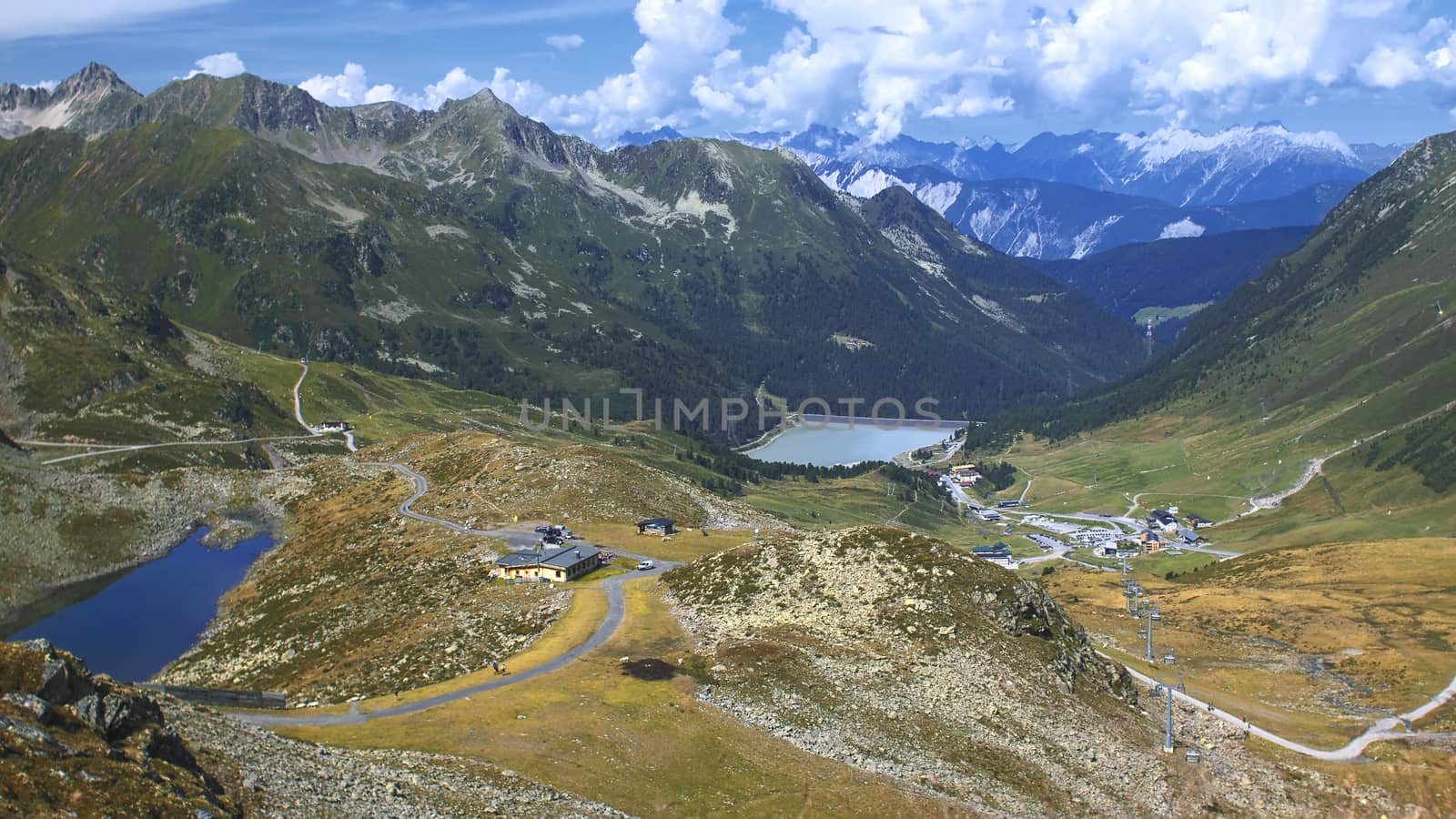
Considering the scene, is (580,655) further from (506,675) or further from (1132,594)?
(1132,594)

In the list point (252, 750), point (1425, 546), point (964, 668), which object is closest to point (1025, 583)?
point (964, 668)

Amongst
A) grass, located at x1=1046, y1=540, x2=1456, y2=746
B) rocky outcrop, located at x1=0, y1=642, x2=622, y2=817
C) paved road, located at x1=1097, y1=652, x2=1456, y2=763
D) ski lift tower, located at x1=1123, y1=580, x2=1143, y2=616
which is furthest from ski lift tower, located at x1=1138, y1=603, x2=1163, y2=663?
rocky outcrop, located at x1=0, y1=642, x2=622, y2=817

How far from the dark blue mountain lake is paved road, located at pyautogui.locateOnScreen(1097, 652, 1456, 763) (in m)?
87.6

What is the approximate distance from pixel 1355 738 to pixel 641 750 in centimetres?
5402

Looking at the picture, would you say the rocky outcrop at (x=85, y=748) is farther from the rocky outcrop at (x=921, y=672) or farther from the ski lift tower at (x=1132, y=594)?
the ski lift tower at (x=1132, y=594)

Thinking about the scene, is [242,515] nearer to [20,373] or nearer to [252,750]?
[20,373]

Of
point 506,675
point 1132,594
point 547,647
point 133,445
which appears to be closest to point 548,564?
point 547,647

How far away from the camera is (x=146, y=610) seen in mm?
111312

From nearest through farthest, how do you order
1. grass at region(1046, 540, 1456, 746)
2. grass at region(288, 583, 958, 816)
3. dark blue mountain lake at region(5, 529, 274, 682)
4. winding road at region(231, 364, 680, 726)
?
grass at region(288, 583, 958, 816) < winding road at region(231, 364, 680, 726) < grass at region(1046, 540, 1456, 746) < dark blue mountain lake at region(5, 529, 274, 682)

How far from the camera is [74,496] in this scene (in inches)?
5271

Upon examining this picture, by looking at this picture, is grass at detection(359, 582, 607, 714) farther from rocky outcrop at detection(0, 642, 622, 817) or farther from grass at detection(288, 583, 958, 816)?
rocky outcrop at detection(0, 642, 622, 817)

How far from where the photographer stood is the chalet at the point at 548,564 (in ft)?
290

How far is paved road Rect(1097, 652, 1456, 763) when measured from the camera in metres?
69.7

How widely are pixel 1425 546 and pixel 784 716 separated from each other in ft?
405
